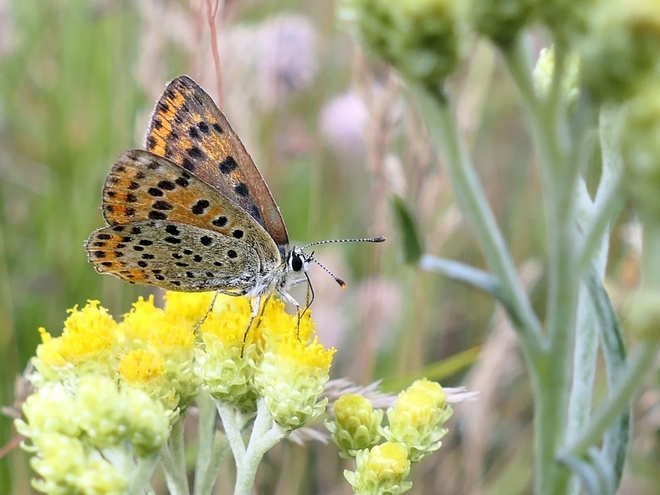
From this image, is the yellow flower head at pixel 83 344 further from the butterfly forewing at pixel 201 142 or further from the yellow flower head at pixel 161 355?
the butterfly forewing at pixel 201 142

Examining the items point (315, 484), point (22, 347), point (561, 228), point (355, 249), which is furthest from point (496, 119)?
point (561, 228)

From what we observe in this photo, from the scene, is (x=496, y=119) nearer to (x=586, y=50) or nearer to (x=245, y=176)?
(x=245, y=176)

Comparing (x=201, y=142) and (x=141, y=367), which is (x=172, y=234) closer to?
(x=201, y=142)

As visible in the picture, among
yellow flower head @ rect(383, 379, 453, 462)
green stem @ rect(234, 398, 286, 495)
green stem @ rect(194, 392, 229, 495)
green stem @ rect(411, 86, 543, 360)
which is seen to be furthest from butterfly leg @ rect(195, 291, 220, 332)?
green stem @ rect(411, 86, 543, 360)

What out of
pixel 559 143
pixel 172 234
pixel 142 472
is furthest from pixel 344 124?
pixel 559 143

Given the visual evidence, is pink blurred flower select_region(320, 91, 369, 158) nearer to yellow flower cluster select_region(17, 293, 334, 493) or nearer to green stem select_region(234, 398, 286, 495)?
yellow flower cluster select_region(17, 293, 334, 493)

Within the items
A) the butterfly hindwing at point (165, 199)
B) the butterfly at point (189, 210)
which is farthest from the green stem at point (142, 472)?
the butterfly hindwing at point (165, 199)
